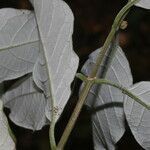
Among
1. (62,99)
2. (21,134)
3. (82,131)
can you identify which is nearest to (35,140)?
(21,134)

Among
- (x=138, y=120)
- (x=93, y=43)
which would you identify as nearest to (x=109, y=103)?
(x=138, y=120)

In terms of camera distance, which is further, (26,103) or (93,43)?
(93,43)

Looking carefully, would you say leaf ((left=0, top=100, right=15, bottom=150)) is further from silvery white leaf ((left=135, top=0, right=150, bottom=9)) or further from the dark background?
the dark background

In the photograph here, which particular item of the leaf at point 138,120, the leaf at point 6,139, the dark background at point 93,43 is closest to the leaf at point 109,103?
the leaf at point 138,120

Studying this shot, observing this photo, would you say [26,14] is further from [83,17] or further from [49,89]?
[83,17]

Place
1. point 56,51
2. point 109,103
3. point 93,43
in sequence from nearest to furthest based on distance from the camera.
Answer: point 56,51 → point 109,103 → point 93,43

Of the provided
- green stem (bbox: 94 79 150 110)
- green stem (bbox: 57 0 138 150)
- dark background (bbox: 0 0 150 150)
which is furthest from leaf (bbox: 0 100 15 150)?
dark background (bbox: 0 0 150 150)

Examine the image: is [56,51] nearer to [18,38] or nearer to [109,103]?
[18,38]

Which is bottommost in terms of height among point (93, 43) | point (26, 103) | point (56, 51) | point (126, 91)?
point (93, 43)
